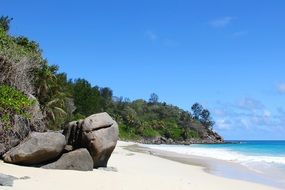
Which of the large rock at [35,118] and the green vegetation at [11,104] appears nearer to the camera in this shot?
the green vegetation at [11,104]

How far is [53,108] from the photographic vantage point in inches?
1567

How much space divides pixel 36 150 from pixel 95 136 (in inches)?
91.4

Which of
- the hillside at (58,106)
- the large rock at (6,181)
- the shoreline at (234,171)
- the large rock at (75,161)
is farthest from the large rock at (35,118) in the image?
the shoreline at (234,171)

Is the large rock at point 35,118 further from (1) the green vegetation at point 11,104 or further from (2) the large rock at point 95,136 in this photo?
(2) the large rock at point 95,136

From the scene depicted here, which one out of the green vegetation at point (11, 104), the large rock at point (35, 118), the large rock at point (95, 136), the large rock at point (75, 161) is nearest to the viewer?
the large rock at point (75, 161)

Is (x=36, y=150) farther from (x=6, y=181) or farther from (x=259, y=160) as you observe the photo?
(x=259, y=160)

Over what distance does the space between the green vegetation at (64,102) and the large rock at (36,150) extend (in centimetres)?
126

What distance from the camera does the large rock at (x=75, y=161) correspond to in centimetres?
1534

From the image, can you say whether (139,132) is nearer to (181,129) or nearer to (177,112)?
(181,129)

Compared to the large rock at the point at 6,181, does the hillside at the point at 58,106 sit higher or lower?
higher

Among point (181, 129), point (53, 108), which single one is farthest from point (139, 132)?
point (53, 108)

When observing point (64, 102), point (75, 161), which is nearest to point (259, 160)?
point (75, 161)

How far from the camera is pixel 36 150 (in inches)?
589

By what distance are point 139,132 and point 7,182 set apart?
99703 millimetres
